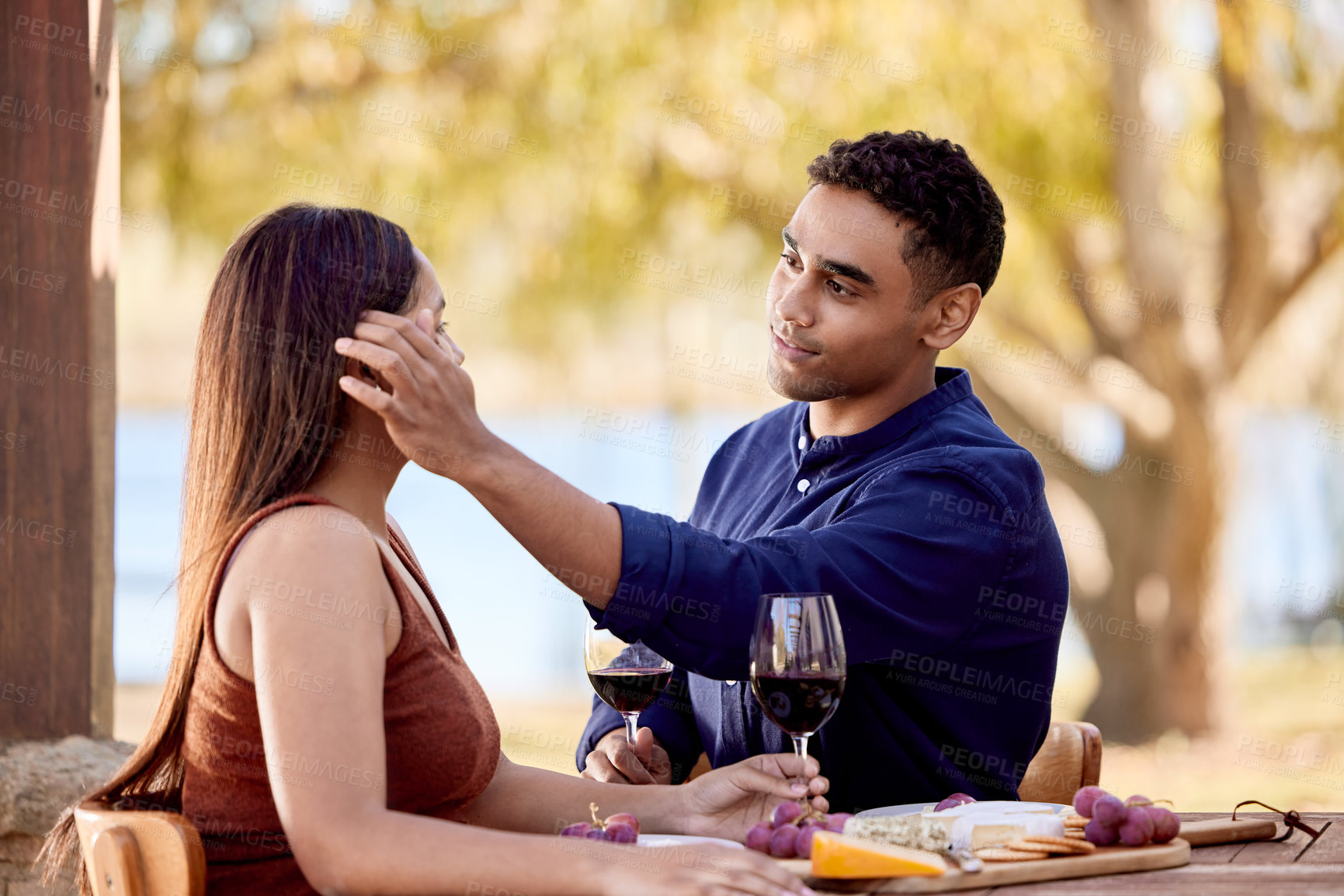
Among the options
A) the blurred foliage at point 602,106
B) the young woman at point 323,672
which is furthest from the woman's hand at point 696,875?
the blurred foliage at point 602,106

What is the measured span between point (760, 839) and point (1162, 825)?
1.87ft

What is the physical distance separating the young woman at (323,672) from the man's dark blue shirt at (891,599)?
29 centimetres

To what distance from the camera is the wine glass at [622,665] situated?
2.20 meters

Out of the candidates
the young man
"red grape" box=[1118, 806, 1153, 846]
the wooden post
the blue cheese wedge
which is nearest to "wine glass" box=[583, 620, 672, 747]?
the young man

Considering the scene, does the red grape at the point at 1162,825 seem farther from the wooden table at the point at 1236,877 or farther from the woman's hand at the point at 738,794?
the woman's hand at the point at 738,794

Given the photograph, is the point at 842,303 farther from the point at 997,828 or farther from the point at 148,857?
the point at 148,857

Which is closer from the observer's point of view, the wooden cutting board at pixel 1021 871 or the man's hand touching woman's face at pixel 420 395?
the wooden cutting board at pixel 1021 871

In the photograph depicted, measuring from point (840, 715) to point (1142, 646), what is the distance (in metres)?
6.04

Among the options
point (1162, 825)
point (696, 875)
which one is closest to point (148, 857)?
point (696, 875)

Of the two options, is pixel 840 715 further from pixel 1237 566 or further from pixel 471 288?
pixel 1237 566

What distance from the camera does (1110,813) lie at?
5.95 ft

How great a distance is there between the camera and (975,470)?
2439 mm

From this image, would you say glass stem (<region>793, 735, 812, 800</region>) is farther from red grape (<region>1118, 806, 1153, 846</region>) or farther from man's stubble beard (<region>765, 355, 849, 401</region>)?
man's stubble beard (<region>765, 355, 849, 401</region>)

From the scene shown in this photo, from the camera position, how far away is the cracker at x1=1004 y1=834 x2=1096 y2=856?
1743 mm
